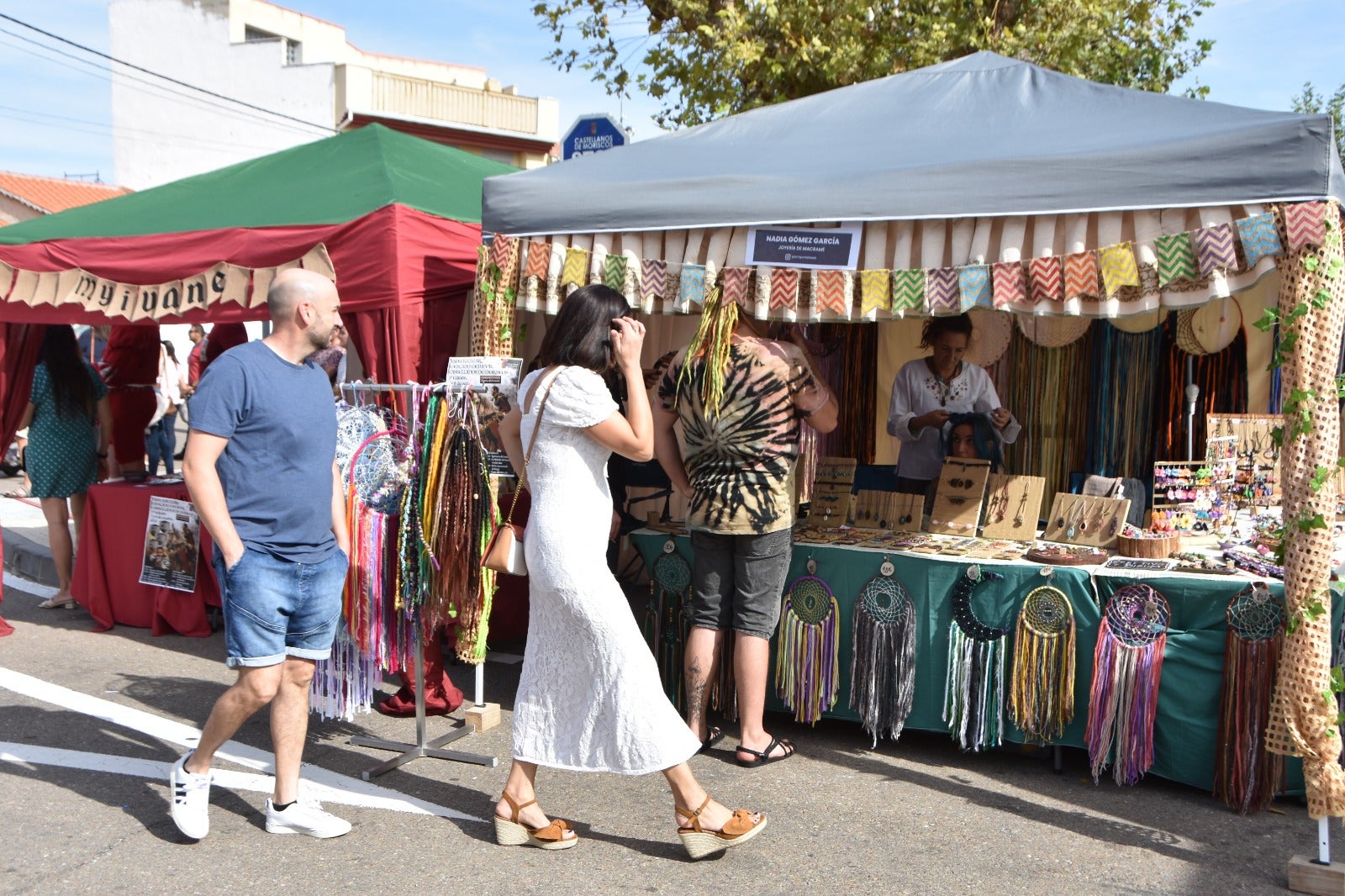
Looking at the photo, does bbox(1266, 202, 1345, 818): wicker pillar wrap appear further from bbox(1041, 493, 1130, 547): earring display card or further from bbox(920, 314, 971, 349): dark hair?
bbox(920, 314, 971, 349): dark hair

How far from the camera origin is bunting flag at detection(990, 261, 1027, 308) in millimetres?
3914

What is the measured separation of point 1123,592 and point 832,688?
1135mm

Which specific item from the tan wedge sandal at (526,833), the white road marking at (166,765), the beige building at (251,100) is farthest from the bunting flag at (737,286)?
the beige building at (251,100)

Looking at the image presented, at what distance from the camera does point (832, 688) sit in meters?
4.41

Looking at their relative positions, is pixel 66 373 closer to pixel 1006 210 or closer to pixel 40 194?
pixel 1006 210

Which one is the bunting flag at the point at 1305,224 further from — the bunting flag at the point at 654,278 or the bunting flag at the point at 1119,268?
the bunting flag at the point at 654,278

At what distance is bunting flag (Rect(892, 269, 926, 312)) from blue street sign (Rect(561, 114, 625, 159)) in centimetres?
324

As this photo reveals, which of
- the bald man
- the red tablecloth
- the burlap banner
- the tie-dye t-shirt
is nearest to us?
the bald man

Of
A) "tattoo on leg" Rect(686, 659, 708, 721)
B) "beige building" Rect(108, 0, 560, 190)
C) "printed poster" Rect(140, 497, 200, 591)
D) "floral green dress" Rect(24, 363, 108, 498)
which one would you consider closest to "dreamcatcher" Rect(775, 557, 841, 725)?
"tattoo on leg" Rect(686, 659, 708, 721)

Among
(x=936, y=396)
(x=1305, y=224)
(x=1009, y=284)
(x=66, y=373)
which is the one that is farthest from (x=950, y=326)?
(x=66, y=373)

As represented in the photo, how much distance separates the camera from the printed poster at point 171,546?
5832 mm

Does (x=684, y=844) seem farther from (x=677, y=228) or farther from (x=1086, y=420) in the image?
(x=1086, y=420)

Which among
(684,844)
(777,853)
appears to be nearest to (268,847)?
(684,844)

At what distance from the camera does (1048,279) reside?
3.86 m
